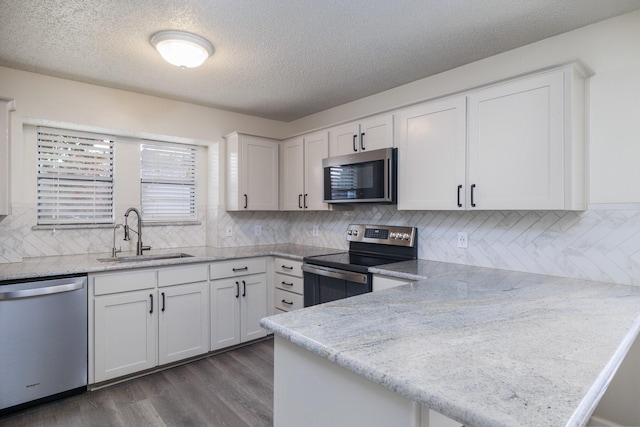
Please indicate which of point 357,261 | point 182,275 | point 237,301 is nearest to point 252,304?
point 237,301

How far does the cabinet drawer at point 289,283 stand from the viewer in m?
3.15

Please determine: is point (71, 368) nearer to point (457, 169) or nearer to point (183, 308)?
point (183, 308)

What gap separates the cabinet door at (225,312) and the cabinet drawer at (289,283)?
383mm

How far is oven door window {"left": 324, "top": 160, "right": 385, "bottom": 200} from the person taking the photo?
2730 mm

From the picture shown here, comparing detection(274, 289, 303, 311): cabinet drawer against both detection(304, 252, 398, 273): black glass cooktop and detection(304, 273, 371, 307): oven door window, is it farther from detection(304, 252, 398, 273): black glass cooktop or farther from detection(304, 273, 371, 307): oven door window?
detection(304, 252, 398, 273): black glass cooktop

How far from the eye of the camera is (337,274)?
2.68m

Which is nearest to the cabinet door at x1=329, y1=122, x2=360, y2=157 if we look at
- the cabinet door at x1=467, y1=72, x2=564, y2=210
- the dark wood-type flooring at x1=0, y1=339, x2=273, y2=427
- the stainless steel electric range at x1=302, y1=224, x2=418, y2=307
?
the stainless steel electric range at x1=302, y1=224, x2=418, y2=307

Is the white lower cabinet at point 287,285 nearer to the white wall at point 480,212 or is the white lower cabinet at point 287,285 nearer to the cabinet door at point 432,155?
the white wall at point 480,212

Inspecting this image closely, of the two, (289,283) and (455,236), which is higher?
(455,236)

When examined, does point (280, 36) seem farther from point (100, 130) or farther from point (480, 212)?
point (100, 130)

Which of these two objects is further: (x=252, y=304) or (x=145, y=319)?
(x=252, y=304)

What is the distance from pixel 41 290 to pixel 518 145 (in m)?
3.11

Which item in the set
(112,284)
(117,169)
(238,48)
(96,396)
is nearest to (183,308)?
(112,284)

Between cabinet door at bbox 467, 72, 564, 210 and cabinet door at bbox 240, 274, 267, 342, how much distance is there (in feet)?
6.82
